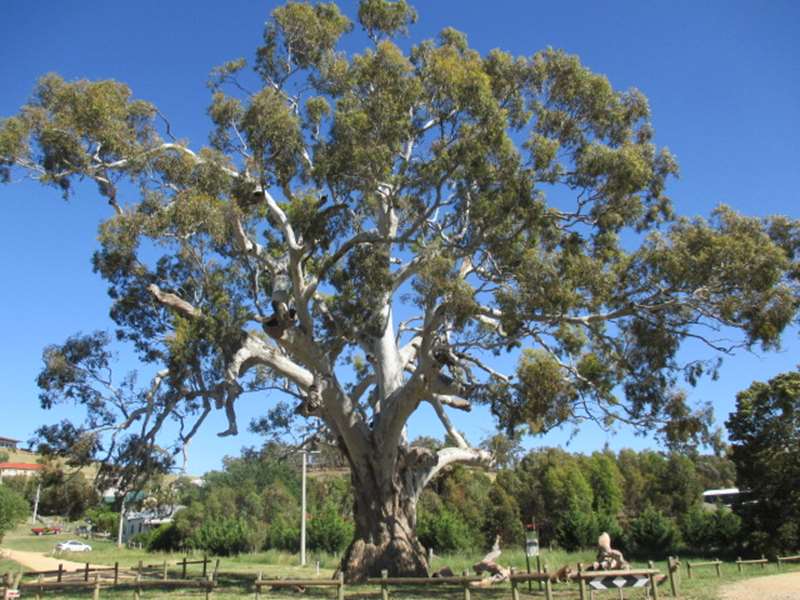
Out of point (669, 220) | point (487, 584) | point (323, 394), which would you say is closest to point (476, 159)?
point (669, 220)

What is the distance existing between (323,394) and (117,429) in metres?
4.70

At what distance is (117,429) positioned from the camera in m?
16.1

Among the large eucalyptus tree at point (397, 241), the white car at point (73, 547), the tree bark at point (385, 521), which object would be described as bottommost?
the white car at point (73, 547)

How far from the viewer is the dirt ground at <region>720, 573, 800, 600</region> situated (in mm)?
12008

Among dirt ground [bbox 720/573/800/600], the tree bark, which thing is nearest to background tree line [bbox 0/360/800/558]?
the tree bark

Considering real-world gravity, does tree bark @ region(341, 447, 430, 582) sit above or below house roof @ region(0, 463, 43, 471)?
below

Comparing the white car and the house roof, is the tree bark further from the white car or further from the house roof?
the house roof

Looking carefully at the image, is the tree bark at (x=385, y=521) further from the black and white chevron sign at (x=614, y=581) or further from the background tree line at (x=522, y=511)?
the background tree line at (x=522, y=511)

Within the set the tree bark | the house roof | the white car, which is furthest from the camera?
the house roof

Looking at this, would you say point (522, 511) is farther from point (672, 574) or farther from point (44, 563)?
point (672, 574)

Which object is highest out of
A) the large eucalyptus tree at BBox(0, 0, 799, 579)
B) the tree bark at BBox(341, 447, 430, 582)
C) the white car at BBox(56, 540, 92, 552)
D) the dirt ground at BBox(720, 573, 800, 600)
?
the large eucalyptus tree at BBox(0, 0, 799, 579)

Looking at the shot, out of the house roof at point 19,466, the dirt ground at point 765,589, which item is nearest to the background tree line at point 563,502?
the dirt ground at point 765,589

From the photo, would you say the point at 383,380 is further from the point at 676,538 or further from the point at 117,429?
the point at 676,538

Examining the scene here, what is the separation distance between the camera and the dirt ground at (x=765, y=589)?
1201cm
